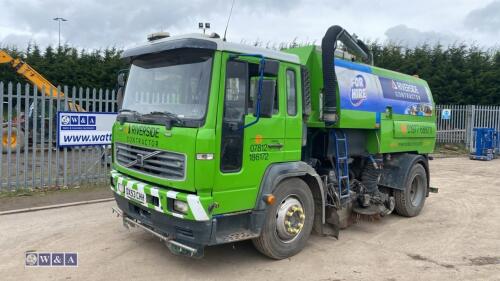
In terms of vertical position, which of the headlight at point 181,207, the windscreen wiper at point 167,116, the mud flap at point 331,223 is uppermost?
the windscreen wiper at point 167,116

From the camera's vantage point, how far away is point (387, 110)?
6.98 m

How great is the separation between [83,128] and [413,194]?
6.97 metres

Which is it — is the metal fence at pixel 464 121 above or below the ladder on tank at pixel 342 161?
above

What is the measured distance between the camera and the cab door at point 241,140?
4.46 m

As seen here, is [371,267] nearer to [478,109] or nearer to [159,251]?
[159,251]

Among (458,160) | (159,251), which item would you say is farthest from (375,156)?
(458,160)

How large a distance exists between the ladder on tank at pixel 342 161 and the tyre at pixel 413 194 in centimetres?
163

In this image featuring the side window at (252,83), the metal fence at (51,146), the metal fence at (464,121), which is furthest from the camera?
the metal fence at (464,121)

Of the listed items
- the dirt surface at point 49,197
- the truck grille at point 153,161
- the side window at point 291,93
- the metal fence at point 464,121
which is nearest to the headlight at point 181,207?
the truck grille at point 153,161

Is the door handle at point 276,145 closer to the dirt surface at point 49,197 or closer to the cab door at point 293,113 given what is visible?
the cab door at point 293,113

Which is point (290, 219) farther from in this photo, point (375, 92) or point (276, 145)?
point (375, 92)

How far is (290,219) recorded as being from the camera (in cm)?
520

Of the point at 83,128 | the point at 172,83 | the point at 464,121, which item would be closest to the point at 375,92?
the point at 172,83

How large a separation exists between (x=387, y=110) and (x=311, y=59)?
1.86 m
